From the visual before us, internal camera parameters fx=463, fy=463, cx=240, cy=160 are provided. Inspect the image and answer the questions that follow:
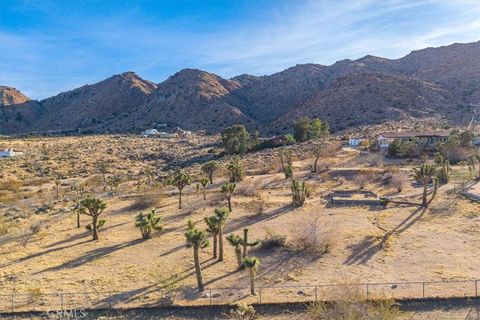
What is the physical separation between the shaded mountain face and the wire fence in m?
89.5

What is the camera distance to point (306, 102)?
14975cm

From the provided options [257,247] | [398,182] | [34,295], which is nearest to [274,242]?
[257,247]

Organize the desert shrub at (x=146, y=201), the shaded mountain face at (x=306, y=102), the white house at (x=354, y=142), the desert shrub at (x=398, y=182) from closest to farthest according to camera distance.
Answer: the desert shrub at (x=146, y=201) < the desert shrub at (x=398, y=182) < the white house at (x=354, y=142) < the shaded mountain face at (x=306, y=102)

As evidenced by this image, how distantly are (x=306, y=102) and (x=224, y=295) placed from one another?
129829mm

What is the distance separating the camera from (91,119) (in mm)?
187375

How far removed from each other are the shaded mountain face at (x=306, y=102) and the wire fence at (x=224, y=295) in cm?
8952

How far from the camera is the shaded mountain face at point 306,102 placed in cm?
12156

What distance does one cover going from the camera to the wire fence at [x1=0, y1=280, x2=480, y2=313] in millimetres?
23406

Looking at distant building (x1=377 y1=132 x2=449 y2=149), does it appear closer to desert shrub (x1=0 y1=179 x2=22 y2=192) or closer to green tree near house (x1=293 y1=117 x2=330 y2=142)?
green tree near house (x1=293 y1=117 x2=330 y2=142)

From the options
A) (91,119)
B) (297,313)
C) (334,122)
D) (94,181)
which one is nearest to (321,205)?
(297,313)

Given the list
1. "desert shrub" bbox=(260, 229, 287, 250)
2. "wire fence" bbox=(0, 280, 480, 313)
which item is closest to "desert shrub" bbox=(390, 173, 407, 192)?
"desert shrub" bbox=(260, 229, 287, 250)

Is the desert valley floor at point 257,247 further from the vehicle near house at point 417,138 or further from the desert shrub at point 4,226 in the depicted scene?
the vehicle near house at point 417,138

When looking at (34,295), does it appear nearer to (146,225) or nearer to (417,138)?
(146,225)

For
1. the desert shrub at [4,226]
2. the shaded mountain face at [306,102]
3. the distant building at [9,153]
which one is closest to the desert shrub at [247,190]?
the desert shrub at [4,226]
